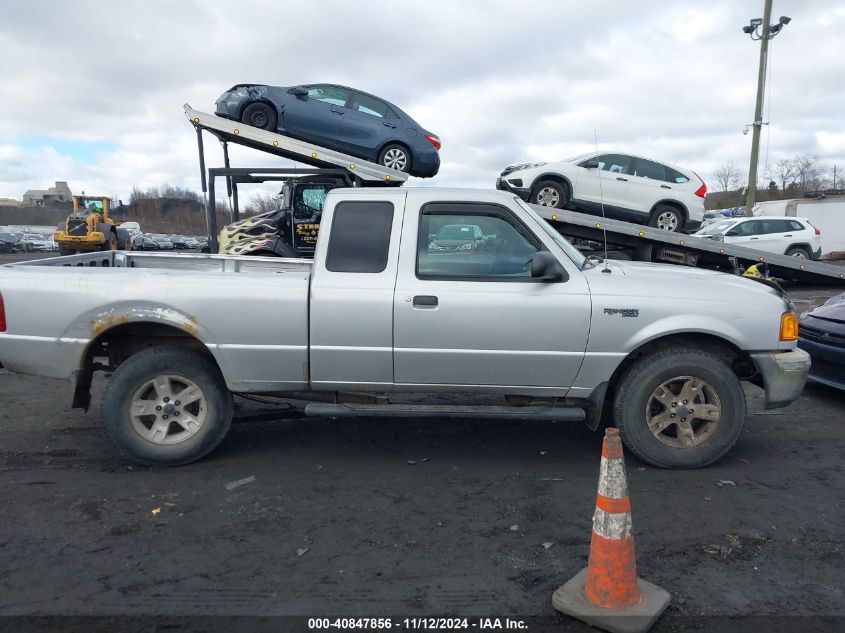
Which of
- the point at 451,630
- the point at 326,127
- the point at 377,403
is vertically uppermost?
the point at 326,127

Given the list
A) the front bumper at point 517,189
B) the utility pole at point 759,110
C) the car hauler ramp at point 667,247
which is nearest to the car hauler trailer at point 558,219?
the car hauler ramp at point 667,247

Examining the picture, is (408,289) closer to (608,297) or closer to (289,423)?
(608,297)

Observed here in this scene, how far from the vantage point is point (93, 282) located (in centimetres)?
434

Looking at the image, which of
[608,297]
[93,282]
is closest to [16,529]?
[93,282]

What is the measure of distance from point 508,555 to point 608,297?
182 centimetres

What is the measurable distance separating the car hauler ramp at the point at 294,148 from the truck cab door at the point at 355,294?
5.38 m

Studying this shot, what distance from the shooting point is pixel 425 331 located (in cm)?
426

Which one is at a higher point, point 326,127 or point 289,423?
point 326,127

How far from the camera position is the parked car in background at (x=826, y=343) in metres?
5.89

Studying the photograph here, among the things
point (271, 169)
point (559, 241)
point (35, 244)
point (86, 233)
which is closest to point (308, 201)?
point (271, 169)

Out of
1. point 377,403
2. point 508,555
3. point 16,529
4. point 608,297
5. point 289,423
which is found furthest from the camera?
point 289,423

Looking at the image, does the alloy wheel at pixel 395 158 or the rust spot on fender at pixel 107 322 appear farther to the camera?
the alloy wheel at pixel 395 158

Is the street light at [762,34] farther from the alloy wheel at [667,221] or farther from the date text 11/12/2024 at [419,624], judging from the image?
the date text 11/12/2024 at [419,624]

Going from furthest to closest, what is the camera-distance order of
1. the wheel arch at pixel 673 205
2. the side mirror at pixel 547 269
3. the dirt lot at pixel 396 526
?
1. the wheel arch at pixel 673 205
2. the side mirror at pixel 547 269
3. the dirt lot at pixel 396 526
